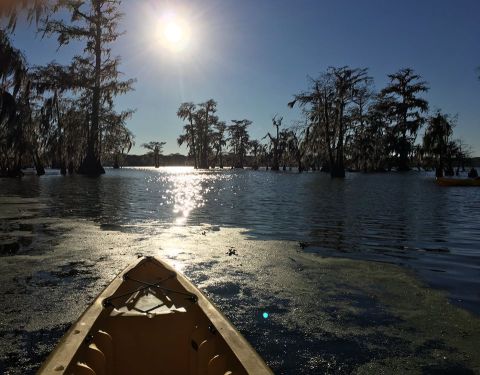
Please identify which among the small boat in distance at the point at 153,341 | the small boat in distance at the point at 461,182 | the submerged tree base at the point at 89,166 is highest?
the submerged tree base at the point at 89,166

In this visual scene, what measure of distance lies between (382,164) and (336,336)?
216ft

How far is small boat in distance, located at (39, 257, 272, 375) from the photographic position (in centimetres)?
259

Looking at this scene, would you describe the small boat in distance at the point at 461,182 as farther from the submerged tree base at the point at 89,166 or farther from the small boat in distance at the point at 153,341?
the submerged tree base at the point at 89,166

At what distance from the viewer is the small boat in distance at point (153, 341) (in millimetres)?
2586

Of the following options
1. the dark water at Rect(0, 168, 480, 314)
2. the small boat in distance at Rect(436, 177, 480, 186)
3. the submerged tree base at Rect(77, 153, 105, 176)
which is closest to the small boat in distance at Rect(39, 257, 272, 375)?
the dark water at Rect(0, 168, 480, 314)

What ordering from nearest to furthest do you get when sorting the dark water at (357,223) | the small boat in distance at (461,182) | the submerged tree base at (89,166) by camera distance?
the dark water at (357,223) < the small boat in distance at (461,182) < the submerged tree base at (89,166)

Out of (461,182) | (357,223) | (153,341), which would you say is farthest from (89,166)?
(153,341)

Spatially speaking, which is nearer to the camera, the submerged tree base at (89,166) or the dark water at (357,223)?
the dark water at (357,223)

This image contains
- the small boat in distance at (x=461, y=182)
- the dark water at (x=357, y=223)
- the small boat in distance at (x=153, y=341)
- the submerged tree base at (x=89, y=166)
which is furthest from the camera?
the submerged tree base at (x=89, y=166)

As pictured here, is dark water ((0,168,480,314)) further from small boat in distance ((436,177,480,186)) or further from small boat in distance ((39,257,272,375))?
small boat in distance ((436,177,480,186))

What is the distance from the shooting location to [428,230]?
10172 mm

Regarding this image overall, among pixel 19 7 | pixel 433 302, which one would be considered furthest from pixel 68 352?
pixel 19 7

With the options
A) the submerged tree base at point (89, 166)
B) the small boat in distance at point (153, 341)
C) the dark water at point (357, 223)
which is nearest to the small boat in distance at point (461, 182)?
the dark water at point (357, 223)

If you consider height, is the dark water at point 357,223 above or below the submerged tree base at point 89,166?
below
